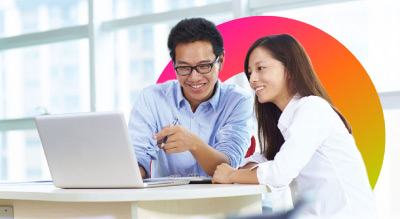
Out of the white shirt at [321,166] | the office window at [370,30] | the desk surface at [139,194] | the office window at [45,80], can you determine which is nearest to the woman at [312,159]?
the white shirt at [321,166]

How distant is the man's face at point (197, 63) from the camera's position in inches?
88.8

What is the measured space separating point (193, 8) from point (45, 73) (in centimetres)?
182

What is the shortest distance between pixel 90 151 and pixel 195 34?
0.95 m

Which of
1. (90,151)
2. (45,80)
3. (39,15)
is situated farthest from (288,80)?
(39,15)

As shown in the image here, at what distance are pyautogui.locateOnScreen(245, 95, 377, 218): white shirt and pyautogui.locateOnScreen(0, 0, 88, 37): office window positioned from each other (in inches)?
137

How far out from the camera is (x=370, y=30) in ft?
11.2

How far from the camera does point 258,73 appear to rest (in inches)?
74.6

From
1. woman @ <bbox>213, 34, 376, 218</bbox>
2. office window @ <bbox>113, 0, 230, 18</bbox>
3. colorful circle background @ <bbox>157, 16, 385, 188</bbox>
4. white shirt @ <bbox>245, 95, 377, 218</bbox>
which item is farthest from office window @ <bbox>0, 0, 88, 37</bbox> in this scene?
white shirt @ <bbox>245, 95, 377, 218</bbox>

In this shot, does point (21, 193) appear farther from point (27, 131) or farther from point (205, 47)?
point (27, 131)

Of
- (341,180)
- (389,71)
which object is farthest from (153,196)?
(389,71)

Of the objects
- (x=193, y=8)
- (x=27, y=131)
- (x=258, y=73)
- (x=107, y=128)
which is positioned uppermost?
(x=193, y=8)

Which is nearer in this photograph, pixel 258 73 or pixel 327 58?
pixel 258 73

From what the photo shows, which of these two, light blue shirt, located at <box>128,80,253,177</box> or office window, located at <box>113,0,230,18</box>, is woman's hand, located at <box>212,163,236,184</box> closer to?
light blue shirt, located at <box>128,80,253,177</box>

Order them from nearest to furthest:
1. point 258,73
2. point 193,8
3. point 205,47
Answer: point 258,73 < point 205,47 < point 193,8
